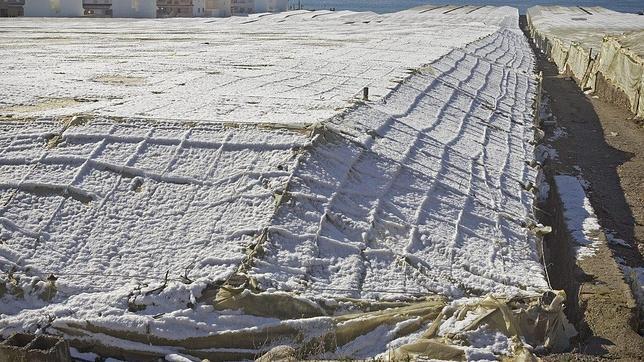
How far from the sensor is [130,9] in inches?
1453

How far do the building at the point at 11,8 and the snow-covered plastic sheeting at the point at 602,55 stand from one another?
22.5 meters

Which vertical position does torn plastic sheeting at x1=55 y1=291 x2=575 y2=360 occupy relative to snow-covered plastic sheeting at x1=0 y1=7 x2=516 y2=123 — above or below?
below

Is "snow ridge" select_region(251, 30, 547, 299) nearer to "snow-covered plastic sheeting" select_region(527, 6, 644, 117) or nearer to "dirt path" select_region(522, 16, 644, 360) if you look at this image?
"dirt path" select_region(522, 16, 644, 360)

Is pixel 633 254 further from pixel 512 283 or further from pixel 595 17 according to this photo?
pixel 595 17

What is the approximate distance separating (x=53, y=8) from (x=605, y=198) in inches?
1151

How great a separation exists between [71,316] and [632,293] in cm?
474

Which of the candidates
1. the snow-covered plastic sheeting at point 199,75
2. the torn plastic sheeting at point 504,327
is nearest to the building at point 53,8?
the snow-covered plastic sheeting at point 199,75

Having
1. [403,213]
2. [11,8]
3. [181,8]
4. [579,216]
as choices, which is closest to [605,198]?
[579,216]

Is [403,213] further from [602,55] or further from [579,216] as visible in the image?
[602,55]

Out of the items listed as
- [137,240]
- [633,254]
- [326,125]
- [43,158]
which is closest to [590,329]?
[633,254]

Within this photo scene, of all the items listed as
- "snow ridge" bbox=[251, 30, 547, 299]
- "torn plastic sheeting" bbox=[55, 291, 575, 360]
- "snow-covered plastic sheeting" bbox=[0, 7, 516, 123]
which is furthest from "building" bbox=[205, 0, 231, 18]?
"torn plastic sheeting" bbox=[55, 291, 575, 360]

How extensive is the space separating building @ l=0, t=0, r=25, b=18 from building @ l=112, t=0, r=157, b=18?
15.2 ft

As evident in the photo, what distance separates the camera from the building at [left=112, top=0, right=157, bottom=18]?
3678cm

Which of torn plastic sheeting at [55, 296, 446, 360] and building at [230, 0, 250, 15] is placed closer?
Result: torn plastic sheeting at [55, 296, 446, 360]
